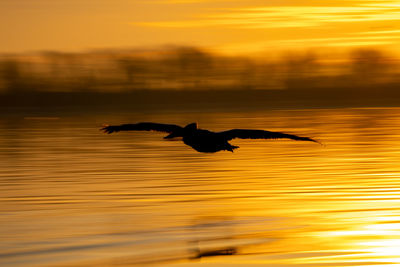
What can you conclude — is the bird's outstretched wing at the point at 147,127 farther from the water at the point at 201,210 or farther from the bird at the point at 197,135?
the water at the point at 201,210

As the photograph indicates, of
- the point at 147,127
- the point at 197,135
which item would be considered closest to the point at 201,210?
the point at 197,135

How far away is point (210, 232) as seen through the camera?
651 inches

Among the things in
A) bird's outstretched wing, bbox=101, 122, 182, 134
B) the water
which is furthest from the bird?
the water

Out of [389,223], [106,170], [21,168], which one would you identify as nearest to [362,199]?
[389,223]

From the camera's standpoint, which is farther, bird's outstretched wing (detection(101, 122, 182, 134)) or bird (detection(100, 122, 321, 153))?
bird's outstretched wing (detection(101, 122, 182, 134))

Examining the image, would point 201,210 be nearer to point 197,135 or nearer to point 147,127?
point 197,135

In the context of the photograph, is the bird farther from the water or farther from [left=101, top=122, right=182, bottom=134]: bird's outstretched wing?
the water

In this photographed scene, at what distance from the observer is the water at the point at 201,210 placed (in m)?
→ 14.5

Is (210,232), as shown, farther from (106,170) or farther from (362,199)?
(106,170)

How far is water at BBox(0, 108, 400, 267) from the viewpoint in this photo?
47.4 feet

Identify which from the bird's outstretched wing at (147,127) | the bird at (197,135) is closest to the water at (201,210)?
the bird at (197,135)

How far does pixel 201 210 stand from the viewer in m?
19.1

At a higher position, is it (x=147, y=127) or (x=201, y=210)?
(x=147, y=127)

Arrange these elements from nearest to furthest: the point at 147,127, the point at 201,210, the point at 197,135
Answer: the point at 147,127, the point at 197,135, the point at 201,210
